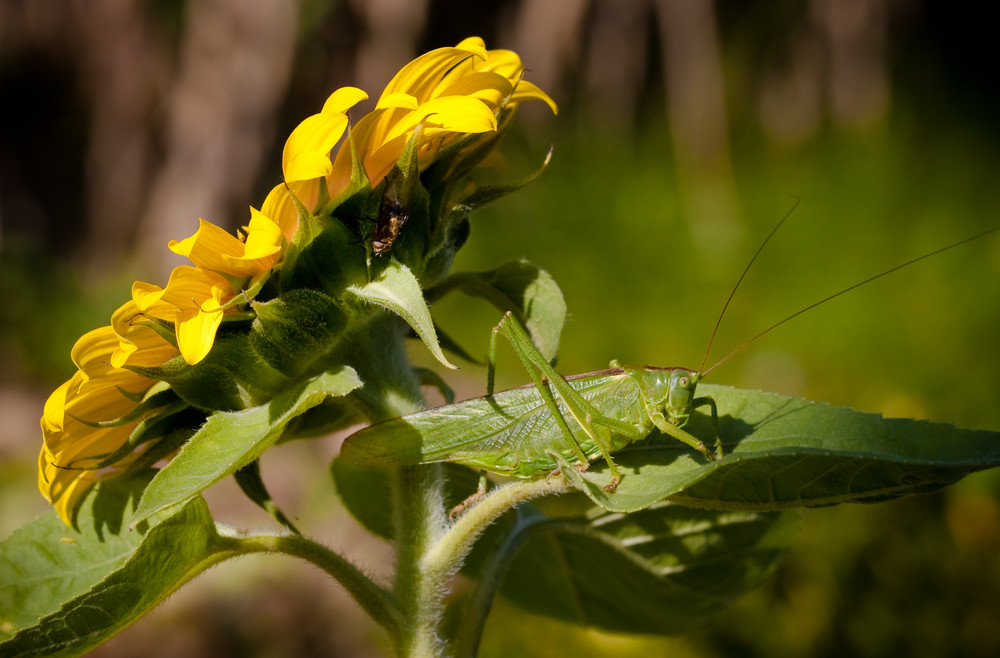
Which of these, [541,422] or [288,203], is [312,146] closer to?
[288,203]

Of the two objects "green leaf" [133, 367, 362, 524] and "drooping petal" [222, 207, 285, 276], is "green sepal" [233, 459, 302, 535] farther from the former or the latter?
"drooping petal" [222, 207, 285, 276]

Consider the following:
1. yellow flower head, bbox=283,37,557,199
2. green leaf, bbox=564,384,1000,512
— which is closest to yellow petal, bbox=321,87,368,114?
yellow flower head, bbox=283,37,557,199

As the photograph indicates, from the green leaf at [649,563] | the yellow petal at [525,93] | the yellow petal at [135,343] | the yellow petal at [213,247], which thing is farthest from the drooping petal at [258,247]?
the green leaf at [649,563]

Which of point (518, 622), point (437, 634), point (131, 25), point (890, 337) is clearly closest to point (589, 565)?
point (437, 634)

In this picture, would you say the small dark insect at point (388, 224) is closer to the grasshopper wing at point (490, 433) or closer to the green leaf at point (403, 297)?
the green leaf at point (403, 297)

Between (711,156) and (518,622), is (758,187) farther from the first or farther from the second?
(518,622)
